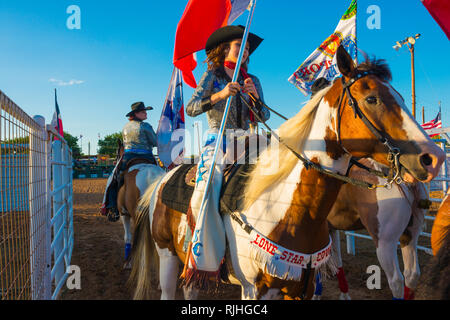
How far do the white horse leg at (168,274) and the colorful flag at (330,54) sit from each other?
442 cm

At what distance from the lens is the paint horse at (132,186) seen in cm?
510

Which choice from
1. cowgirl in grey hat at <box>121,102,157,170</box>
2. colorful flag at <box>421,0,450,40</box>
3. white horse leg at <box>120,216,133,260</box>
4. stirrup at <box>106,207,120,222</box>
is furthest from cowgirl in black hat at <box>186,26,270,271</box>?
stirrup at <box>106,207,120,222</box>

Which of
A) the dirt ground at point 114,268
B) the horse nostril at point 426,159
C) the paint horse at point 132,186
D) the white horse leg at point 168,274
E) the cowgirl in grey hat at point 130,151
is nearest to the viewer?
the horse nostril at point 426,159

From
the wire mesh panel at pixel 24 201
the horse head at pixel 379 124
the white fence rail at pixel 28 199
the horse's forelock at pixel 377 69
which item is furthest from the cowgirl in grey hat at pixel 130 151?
the horse's forelock at pixel 377 69

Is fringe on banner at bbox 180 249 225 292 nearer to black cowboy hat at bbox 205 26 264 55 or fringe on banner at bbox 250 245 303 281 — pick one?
fringe on banner at bbox 250 245 303 281

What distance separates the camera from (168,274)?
2.65 m

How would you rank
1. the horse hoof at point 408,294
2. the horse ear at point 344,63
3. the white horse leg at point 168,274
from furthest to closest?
the horse hoof at point 408,294
the white horse leg at point 168,274
the horse ear at point 344,63

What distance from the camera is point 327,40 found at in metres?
5.61

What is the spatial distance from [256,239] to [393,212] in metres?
2.20

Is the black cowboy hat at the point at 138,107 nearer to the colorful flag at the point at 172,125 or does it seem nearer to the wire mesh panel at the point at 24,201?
the colorful flag at the point at 172,125

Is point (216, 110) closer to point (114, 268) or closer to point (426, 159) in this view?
point (426, 159)

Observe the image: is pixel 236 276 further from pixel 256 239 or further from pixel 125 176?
pixel 125 176

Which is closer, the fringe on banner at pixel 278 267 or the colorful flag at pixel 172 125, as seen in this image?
the fringe on banner at pixel 278 267

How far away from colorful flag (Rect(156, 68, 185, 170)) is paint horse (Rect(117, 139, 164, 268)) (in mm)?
1780
